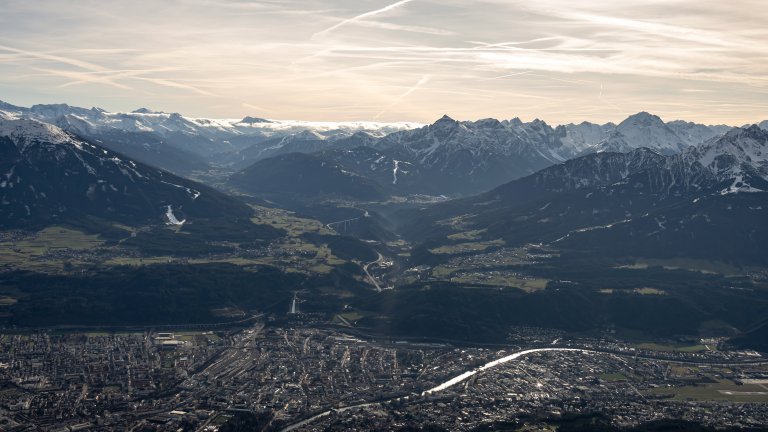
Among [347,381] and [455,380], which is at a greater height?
[347,381]

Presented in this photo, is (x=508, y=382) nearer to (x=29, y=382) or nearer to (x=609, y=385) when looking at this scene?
(x=609, y=385)

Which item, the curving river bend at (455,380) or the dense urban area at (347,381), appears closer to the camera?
the curving river bend at (455,380)

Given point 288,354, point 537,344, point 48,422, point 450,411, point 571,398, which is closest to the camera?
point 48,422

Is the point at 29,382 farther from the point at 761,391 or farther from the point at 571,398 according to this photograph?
the point at 761,391

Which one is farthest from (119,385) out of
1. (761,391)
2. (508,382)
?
(761,391)

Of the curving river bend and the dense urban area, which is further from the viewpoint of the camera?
the dense urban area

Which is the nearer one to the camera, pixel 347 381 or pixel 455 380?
pixel 347 381

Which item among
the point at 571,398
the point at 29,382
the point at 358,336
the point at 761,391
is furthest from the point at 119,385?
the point at 761,391

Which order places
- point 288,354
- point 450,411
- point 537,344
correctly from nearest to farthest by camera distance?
point 450,411 → point 288,354 → point 537,344

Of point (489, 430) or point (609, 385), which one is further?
point (609, 385)
